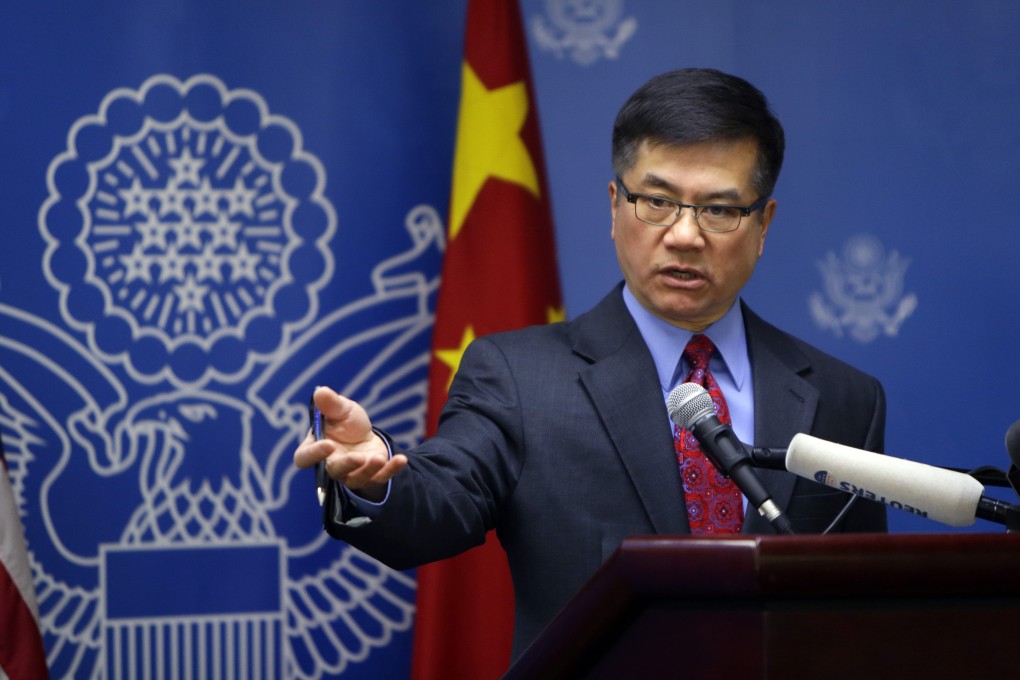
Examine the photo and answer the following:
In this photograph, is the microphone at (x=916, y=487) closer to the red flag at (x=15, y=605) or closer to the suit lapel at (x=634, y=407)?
the suit lapel at (x=634, y=407)

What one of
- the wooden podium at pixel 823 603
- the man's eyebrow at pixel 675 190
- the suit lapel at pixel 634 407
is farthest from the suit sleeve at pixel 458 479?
the wooden podium at pixel 823 603

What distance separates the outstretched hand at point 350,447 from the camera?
122 centimetres

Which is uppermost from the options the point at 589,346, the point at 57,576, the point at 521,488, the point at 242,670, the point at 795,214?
the point at 795,214

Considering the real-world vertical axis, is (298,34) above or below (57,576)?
above

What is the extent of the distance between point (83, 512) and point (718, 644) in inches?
79.5

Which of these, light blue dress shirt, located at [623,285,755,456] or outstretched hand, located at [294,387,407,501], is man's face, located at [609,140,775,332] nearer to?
light blue dress shirt, located at [623,285,755,456]

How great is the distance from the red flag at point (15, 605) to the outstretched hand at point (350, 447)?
1.30 metres

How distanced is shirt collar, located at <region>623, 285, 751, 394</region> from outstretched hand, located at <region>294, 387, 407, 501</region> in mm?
642

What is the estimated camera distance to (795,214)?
2.93 meters

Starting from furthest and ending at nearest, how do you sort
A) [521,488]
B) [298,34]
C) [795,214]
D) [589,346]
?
[795,214]
[298,34]
[589,346]
[521,488]

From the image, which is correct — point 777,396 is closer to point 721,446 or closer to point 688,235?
point 688,235

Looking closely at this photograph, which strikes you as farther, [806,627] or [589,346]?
[589,346]

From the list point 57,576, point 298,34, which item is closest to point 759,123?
point 298,34

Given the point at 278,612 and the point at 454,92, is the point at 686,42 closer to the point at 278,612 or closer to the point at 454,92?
the point at 454,92
